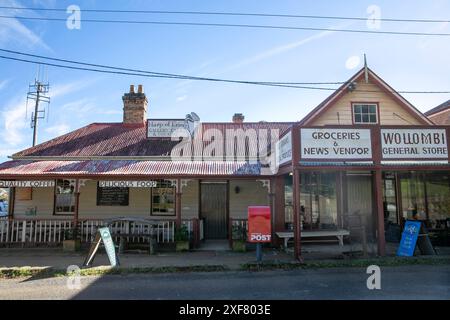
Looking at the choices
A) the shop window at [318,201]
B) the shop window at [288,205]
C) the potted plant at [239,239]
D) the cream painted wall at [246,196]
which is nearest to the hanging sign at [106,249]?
the potted plant at [239,239]

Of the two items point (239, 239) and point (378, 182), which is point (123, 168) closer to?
point (239, 239)

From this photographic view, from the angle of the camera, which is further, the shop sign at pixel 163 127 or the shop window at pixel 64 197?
the shop sign at pixel 163 127

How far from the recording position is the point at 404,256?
33.2 feet

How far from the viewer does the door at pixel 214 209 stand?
1407 centimetres

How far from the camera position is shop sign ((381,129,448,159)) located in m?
10.3

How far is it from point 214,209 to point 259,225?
491 centimetres

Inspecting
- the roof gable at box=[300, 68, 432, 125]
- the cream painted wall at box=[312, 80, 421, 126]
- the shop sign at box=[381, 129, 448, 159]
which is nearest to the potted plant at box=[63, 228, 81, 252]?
the roof gable at box=[300, 68, 432, 125]

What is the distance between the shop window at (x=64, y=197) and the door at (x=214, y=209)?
535 centimetres

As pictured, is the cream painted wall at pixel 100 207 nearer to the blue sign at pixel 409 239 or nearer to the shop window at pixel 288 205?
the shop window at pixel 288 205

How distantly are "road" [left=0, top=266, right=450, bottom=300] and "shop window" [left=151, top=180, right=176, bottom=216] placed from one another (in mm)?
5730

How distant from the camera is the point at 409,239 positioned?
1030 centimetres
